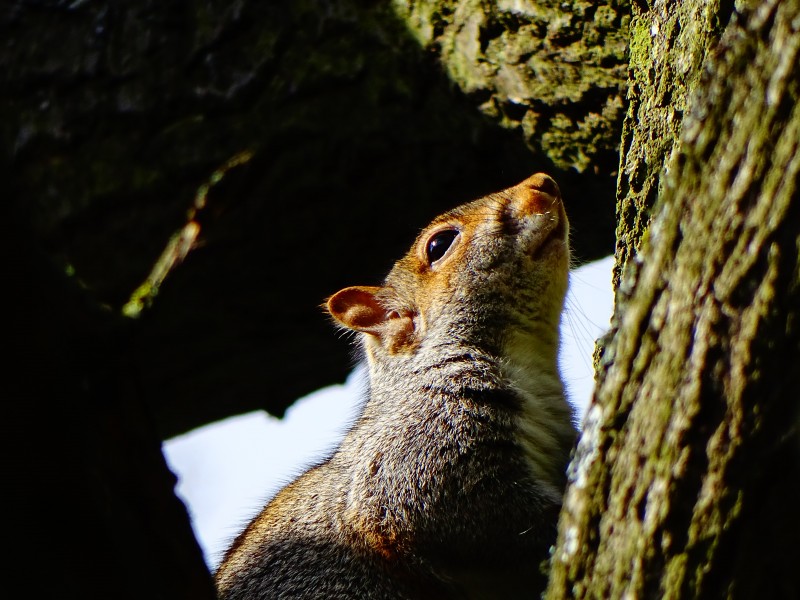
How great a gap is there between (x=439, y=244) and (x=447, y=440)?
1.22 metres

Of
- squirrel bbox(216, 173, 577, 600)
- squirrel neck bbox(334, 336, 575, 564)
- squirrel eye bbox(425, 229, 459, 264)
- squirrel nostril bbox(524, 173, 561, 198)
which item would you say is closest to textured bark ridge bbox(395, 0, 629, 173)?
squirrel nostril bbox(524, 173, 561, 198)

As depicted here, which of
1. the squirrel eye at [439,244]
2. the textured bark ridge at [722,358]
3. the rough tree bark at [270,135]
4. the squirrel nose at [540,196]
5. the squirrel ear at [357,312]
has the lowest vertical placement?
the textured bark ridge at [722,358]

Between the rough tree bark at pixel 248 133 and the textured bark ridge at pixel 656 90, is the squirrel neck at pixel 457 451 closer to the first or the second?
the textured bark ridge at pixel 656 90

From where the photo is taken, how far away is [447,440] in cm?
389

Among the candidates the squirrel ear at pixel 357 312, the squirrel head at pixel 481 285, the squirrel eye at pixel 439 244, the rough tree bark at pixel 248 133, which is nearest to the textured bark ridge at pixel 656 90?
the squirrel head at pixel 481 285

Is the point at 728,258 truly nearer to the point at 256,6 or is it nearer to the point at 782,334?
the point at 782,334

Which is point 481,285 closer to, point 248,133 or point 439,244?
point 439,244

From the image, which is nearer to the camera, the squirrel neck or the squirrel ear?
the squirrel neck

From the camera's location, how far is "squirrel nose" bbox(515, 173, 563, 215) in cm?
442

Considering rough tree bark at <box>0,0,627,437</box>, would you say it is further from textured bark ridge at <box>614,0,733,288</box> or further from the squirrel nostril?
textured bark ridge at <box>614,0,733,288</box>

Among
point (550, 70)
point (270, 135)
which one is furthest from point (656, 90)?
point (270, 135)

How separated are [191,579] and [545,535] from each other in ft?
5.71

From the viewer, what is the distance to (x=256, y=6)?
203 inches

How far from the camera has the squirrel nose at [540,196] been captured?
14.5 ft
